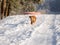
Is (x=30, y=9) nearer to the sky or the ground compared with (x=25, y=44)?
nearer to the ground

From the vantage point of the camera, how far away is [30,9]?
22562mm

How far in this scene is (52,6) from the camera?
39.3 meters

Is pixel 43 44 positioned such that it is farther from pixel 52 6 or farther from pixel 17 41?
pixel 52 6

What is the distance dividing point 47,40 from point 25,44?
23.9 inches

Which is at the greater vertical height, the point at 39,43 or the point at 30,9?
the point at 39,43

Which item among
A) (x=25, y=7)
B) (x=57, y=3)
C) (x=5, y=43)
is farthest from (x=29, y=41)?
(x=57, y=3)

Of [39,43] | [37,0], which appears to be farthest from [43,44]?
[37,0]

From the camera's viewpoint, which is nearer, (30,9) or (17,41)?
(17,41)

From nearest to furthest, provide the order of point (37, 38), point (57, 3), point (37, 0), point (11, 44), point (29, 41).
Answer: point (11, 44)
point (29, 41)
point (37, 38)
point (37, 0)
point (57, 3)

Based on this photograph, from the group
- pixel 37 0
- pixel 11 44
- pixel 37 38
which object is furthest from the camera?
pixel 37 0

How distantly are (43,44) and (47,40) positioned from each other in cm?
40

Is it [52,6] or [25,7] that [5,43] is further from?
[52,6]

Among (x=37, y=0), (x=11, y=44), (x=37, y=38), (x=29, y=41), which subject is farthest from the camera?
(x=37, y=0)

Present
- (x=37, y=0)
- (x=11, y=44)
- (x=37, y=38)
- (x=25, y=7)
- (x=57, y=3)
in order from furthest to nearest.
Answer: (x=57, y=3)
(x=25, y=7)
(x=37, y=0)
(x=37, y=38)
(x=11, y=44)
